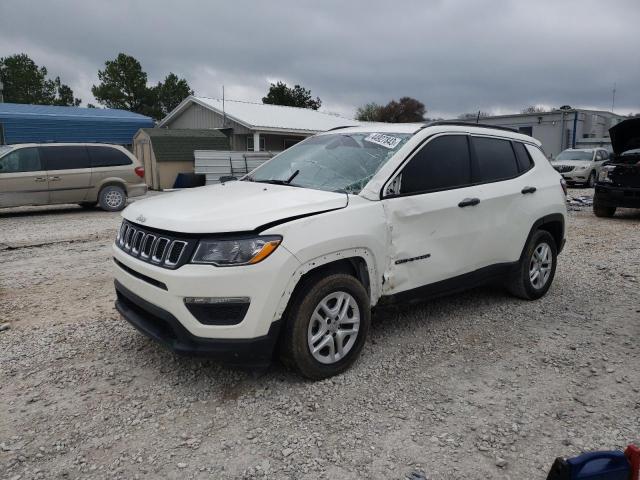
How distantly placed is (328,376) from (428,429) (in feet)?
2.56

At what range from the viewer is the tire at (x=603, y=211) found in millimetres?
11633

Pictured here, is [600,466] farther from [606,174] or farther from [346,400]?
[606,174]

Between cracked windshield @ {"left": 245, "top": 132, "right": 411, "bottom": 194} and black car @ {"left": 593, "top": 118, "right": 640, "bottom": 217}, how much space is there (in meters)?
8.86

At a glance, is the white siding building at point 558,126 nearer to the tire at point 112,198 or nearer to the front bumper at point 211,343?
the tire at point 112,198

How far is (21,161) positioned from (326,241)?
11143 mm

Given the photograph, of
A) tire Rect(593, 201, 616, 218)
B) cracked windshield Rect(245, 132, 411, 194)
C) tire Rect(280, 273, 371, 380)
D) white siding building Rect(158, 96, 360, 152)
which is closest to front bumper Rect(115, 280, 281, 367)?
tire Rect(280, 273, 371, 380)

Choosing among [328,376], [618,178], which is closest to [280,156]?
[328,376]

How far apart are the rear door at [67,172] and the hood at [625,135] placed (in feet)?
40.2

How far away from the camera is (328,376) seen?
11.3 feet

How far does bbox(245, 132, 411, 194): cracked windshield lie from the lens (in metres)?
3.85

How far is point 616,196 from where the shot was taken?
36.6 feet

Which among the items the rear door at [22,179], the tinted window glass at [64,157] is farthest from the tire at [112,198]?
the rear door at [22,179]

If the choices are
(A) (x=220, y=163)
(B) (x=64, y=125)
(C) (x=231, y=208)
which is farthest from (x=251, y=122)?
(C) (x=231, y=208)

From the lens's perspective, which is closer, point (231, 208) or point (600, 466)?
point (600, 466)
